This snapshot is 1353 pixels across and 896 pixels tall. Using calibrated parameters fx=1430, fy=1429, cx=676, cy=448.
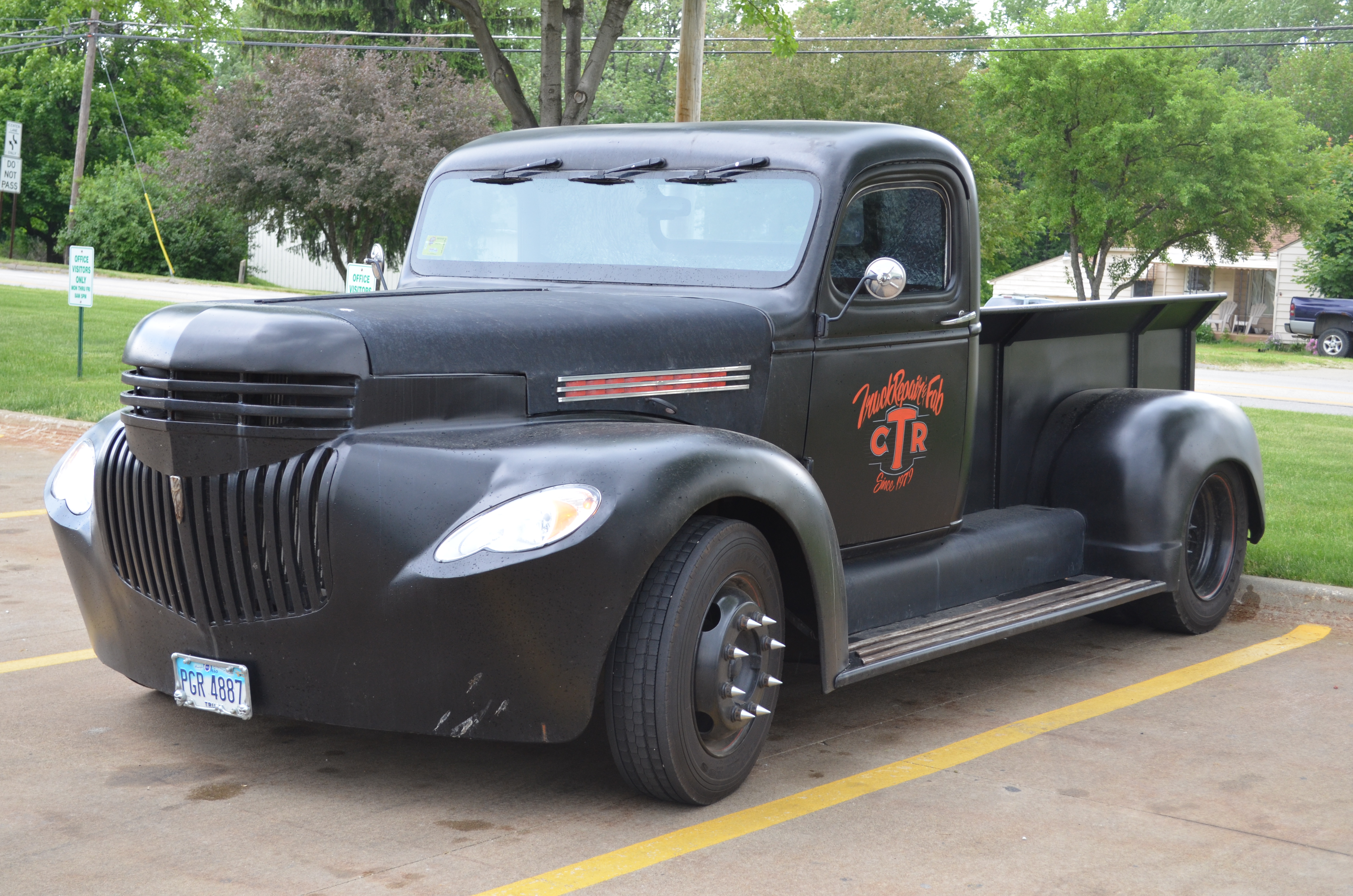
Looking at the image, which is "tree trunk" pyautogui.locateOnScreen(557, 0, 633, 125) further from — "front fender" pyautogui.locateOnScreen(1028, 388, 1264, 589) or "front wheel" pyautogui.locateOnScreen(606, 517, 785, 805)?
"front wheel" pyautogui.locateOnScreen(606, 517, 785, 805)

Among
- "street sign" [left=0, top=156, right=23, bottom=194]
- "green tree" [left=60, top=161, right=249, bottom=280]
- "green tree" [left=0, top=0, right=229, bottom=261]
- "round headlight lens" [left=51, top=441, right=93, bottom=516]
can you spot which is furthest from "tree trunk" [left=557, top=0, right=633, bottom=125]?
"green tree" [left=0, top=0, right=229, bottom=261]

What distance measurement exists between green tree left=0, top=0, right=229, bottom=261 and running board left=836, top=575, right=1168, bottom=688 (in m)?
43.2

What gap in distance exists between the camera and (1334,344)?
33406mm

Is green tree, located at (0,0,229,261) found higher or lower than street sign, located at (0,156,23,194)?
higher

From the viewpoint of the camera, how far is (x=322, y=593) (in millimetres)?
3650

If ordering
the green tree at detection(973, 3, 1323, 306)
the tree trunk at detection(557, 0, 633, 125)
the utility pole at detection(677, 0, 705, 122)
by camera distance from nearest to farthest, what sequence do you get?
the tree trunk at detection(557, 0, 633, 125) < the utility pole at detection(677, 0, 705, 122) < the green tree at detection(973, 3, 1323, 306)

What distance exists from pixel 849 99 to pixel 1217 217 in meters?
9.05

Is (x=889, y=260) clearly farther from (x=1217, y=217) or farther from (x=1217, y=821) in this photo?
(x=1217, y=217)

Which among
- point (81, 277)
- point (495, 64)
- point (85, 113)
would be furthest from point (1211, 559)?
point (85, 113)

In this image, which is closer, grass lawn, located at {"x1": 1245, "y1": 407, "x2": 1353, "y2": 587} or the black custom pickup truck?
the black custom pickup truck

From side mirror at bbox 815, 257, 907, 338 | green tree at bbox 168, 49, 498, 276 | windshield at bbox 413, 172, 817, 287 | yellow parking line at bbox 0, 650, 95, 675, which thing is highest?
green tree at bbox 168, 49, 498, 276

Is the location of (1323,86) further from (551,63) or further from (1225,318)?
(551,63)

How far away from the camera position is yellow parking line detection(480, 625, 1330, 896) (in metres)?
3.43

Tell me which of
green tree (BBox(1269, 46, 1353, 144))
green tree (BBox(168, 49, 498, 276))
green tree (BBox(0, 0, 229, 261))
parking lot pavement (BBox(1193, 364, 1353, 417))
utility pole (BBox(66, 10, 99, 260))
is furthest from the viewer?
green tree (BBox(1269, 46, 1353, 144))
